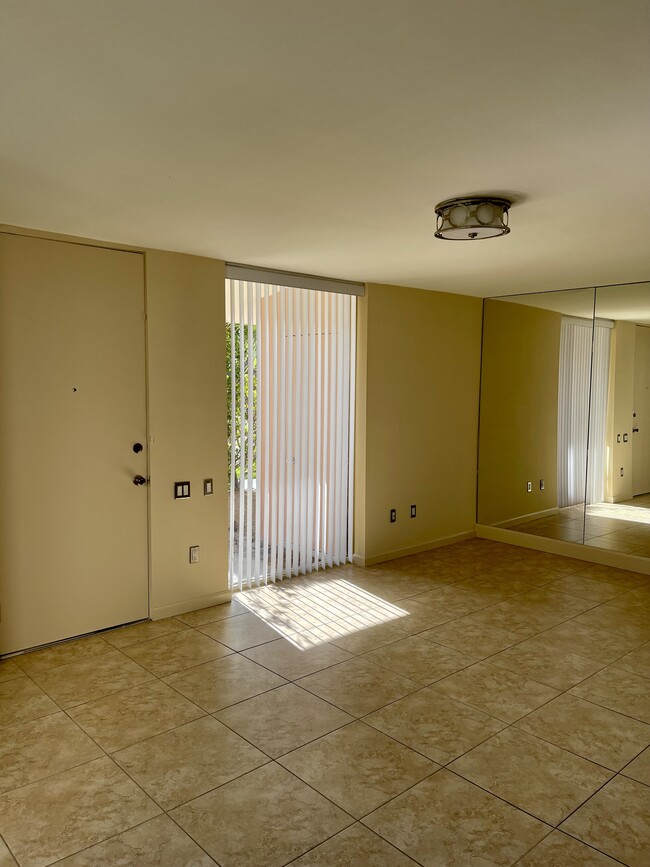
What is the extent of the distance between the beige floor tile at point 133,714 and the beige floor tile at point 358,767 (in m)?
0.64

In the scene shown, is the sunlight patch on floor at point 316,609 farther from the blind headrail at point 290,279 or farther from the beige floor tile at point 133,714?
the blind headrail at point 290,279

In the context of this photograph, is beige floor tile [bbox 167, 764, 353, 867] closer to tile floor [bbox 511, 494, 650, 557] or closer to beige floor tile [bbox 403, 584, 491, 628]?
beige floor tile [bbox 403, 584, 491, 628]

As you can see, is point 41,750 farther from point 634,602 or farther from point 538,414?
point 538,414

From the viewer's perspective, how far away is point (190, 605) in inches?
170

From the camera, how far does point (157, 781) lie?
2477 mm

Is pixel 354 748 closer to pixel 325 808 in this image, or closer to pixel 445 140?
pixel 325 808

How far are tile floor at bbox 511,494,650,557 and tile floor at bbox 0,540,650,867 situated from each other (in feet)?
3.21

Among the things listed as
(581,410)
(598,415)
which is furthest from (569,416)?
→ (598,415)

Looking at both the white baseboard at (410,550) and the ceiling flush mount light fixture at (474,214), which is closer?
the ceiling flush mount light fixture at (474,214)

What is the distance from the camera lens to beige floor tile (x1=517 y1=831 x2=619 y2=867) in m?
2.06

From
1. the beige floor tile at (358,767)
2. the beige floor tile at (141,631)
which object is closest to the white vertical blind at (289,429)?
the beige floor tile at (141,631)

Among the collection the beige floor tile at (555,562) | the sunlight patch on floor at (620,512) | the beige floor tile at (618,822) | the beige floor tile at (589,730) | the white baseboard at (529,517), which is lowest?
the beige floor tile at (618,822)

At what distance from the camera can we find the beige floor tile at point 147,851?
2.05 meters

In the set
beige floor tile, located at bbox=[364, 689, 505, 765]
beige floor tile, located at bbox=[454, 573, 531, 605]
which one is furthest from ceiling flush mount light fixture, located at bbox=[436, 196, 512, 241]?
beige floor tile, located at bbox=[454, 573, 531, 605]
